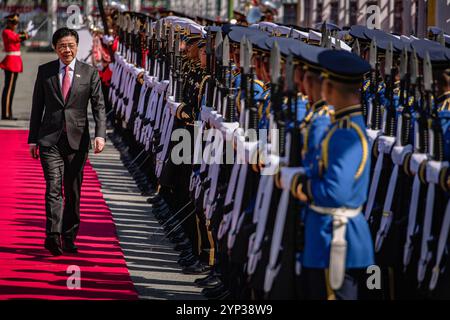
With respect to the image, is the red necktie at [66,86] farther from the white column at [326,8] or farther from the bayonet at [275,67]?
the white column at [326,8]

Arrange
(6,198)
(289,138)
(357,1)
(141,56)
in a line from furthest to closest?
1. (357,1)
2. (141,56)
3. (6,198)
4. (289,138)

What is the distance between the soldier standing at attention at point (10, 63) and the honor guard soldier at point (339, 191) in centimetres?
1671

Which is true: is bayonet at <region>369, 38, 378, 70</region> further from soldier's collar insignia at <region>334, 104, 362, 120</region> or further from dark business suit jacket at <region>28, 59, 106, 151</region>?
dark business suit jacket at <region>28, 59, 106, 151</region>

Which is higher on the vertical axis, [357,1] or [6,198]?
[357,1]

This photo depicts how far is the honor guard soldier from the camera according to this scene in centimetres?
Result: 691

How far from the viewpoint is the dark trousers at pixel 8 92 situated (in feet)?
77.0

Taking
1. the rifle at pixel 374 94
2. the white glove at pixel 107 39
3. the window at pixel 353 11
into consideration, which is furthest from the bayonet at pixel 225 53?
the window at pixel 353 11

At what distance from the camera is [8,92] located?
77.9 ft

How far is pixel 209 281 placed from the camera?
9914 mm

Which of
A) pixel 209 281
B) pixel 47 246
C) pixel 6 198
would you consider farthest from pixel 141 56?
pixel 209 281

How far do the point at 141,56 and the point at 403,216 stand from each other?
10090 mm

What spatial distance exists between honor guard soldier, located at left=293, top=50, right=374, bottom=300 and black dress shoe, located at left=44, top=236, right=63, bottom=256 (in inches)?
161

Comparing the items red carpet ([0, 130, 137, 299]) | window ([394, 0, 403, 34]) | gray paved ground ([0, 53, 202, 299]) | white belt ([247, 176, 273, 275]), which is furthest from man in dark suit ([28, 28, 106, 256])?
window ([394, 0, 403, 34])
